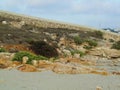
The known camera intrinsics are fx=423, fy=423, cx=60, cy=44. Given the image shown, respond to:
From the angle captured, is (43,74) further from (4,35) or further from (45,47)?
(4,35)

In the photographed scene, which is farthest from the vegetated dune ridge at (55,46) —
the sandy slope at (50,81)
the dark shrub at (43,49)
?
the sandy slope at (50,81)

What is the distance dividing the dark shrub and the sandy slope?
13543 millimetres

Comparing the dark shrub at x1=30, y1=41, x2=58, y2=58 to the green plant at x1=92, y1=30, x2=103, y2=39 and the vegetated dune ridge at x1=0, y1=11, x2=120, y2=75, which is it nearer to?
the vegetated dune ridge at x1=0, y1=11, x2=120, y2=75

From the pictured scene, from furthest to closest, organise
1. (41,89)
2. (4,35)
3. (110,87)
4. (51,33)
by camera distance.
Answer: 1. (51,33)
2. (4,35)
3. (110,87)
4. (41,89)

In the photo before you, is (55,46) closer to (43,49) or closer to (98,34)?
(43,49)

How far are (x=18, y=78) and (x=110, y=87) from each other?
447cm

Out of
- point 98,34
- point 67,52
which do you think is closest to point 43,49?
point 67,52

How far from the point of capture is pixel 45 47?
36625 mm

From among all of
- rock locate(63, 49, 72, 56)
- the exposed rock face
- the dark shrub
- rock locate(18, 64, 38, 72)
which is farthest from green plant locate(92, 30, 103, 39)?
rock locate(18, 64, 38, 72)

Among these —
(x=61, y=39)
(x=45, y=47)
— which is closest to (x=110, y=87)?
(x=45, y=47)

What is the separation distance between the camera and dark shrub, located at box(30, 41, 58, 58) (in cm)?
3539

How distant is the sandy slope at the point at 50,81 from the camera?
677 inches

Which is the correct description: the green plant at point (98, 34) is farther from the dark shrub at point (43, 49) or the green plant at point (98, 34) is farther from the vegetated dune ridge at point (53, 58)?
the dark shrub at point (43, 49)

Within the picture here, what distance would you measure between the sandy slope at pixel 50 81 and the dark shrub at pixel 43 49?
1354 centimetres
